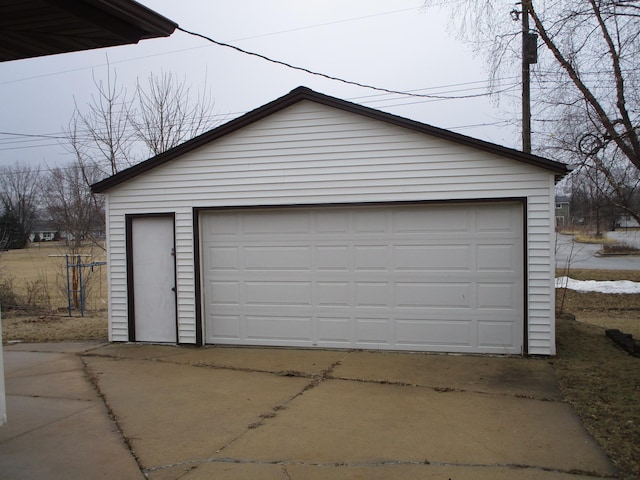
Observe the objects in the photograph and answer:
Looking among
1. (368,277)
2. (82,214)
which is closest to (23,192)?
(82,214)

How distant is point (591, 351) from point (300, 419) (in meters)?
5.19

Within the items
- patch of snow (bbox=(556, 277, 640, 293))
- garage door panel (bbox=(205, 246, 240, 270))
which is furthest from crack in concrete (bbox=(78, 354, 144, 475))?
patch of snow (bbox=(556, 277, 640, 293))

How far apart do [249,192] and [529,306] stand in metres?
4.68

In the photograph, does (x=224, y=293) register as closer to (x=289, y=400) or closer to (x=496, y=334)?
(x=289, y=400)

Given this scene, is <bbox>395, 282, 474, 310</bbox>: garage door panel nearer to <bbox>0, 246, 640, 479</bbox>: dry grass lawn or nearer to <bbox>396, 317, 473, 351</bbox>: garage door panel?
<bbox>396, 317, 473, 351</bbox>: garage door panel

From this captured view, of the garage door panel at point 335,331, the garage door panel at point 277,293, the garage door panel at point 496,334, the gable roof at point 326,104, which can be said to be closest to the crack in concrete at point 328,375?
the garage door panel at point 335,331

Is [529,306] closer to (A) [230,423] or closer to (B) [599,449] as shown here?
(B) [599,449]

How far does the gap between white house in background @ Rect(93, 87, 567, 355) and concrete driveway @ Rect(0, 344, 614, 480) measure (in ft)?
2.54

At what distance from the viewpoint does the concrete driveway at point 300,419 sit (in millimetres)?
4398

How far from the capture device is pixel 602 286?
63.9 ft

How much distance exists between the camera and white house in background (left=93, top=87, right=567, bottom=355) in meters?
8.20

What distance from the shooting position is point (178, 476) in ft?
14.0

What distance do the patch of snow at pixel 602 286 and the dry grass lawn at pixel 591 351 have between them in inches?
25.0

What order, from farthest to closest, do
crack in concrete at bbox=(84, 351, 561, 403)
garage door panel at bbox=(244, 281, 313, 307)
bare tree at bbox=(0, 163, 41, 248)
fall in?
bare tree at bbox=(0, 163, 41, 248) < garage door panel at bbox=(244, 281, 313, 307) < crack in concrete at bbox=(84, 351, 561, 403)
